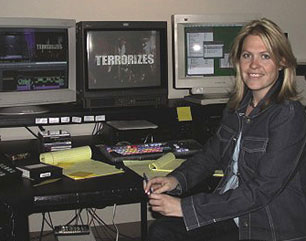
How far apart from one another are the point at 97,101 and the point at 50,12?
23.4 inches

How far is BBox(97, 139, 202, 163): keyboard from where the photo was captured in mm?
2064

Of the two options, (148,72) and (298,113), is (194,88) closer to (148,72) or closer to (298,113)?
(148,72)

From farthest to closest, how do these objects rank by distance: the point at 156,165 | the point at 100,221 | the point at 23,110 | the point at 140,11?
1. the point at 100,221
2. the point at 140,11
3. the point at 23,110
4. the point at 156,165

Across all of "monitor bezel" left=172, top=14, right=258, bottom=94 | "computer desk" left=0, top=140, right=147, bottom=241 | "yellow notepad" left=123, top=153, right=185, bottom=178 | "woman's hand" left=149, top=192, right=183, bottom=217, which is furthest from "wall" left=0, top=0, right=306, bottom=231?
"woman's hand" left=149, top=192, right=183, bottom=217

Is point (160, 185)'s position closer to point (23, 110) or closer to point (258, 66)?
point (258, 66)

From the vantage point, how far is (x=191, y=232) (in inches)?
69.8

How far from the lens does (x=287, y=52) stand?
168cm

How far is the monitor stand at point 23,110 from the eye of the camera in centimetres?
219

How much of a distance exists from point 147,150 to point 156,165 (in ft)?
0.68

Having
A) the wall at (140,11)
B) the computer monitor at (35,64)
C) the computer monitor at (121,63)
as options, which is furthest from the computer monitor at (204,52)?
the computer monitor at (35,64)

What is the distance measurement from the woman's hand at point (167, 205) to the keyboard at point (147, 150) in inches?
17.4

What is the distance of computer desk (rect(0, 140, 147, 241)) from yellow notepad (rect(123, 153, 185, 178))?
89 mm

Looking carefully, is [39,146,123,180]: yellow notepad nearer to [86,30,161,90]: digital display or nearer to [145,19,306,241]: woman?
[145,19,306,241]: woman

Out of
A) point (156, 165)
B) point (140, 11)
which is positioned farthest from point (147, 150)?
point (140, 11)
